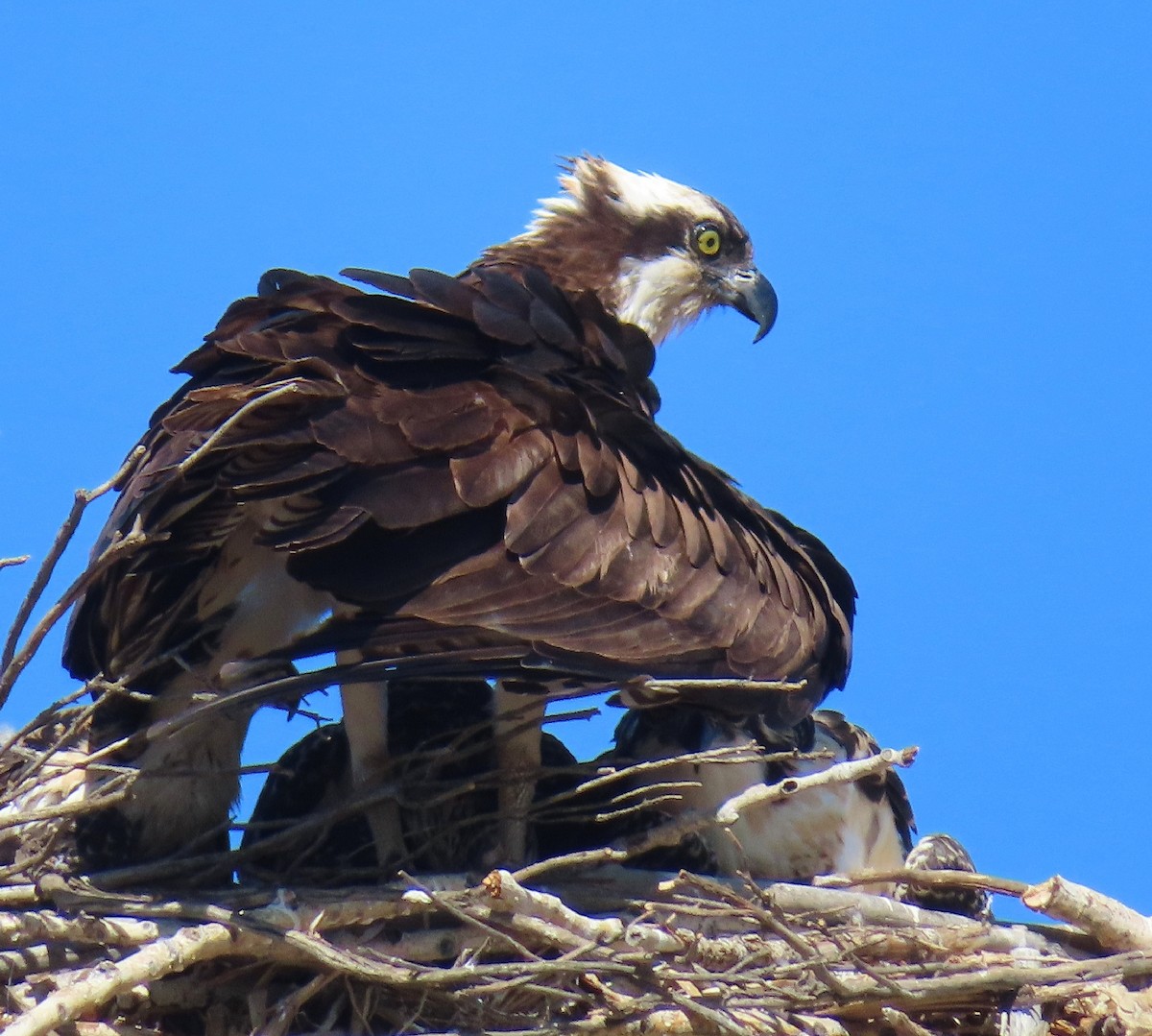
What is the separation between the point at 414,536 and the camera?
4.20 meters

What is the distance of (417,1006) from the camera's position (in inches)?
169

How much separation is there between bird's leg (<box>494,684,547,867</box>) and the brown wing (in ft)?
2.18

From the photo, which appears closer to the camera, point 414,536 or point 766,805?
point 414,536

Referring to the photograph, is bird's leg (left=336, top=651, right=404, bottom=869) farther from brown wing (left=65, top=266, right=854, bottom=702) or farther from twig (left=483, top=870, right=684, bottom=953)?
twig (left=483, top=870, right=684, bottom=953)

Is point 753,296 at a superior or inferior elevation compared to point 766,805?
superior

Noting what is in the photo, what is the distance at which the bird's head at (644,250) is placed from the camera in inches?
256

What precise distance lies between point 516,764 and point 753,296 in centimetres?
244

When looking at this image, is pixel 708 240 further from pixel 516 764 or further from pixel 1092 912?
pixel 1092 912

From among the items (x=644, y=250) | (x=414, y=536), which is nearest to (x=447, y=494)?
(x=414, y=536)

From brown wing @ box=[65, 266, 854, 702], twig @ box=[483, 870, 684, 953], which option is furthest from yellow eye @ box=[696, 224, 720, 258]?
twig @ box=[483, 870, 684, 953]

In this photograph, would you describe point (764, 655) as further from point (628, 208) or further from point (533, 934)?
point (628, 208)

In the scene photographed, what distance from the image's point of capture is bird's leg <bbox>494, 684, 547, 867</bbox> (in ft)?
16.4

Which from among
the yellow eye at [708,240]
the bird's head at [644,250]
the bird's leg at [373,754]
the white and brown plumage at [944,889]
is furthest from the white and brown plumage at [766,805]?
the yellow eye at [708,240]

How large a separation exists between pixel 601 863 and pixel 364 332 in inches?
63.4
